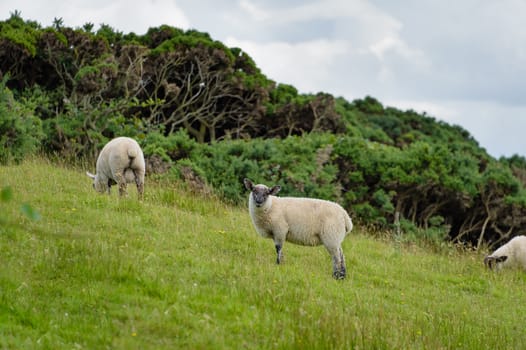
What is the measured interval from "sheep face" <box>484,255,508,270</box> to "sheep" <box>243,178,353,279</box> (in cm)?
592

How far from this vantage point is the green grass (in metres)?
8.38

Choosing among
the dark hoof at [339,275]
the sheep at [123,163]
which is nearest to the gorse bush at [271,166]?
the sheep at [123,163]

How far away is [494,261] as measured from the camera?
1694 centimetres

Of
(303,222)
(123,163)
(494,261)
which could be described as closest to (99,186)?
(123,163)

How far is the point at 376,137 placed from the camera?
41094mm

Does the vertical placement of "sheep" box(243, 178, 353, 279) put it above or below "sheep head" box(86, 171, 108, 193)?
above

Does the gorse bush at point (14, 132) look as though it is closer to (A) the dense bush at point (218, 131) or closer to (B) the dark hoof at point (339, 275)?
(A) the dense bush at point (218, 131)

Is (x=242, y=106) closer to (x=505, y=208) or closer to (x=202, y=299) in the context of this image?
(x=505, y=208)

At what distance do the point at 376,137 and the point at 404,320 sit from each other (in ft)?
103

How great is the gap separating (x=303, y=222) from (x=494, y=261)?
22.9 feet

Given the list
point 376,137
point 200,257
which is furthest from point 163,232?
point 376,137

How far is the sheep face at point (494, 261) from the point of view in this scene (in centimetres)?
1680

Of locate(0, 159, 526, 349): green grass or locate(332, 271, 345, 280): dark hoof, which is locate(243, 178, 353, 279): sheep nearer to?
locate(332, 271, 345, 280): dark hoof

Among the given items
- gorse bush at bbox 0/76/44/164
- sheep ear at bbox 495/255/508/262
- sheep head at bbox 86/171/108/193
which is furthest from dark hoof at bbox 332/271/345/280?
gorse bush at bbox 0/76/44/164
